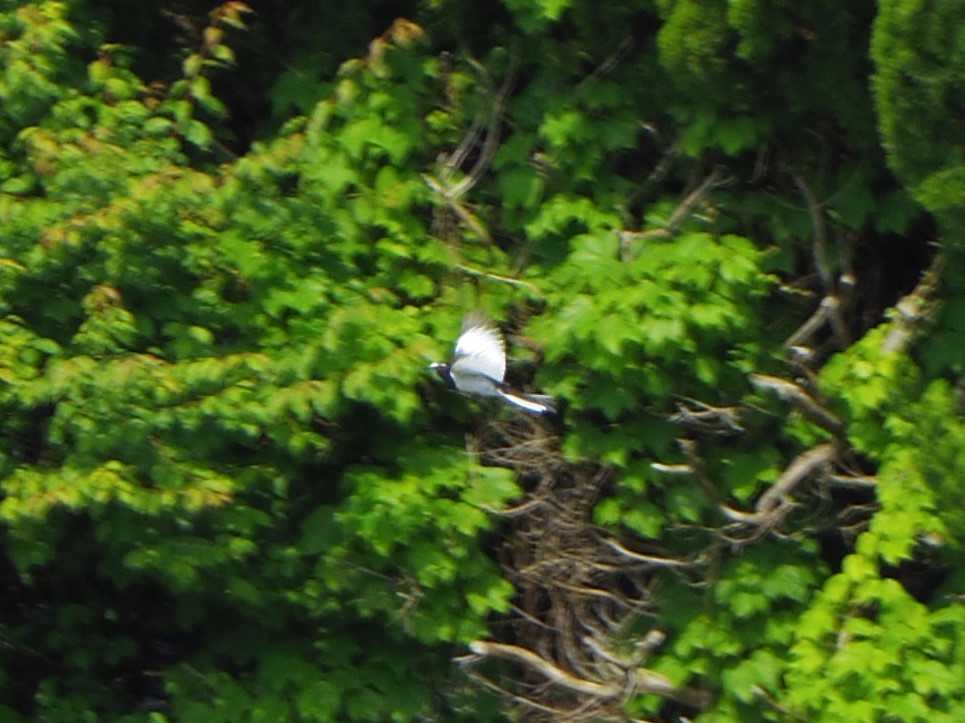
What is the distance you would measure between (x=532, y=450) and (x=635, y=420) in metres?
0.41

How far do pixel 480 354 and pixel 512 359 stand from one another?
0.30 metres

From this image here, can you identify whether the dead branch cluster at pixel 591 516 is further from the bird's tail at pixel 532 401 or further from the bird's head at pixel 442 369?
the bird's head at pixel 442 369

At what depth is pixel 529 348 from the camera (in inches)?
213

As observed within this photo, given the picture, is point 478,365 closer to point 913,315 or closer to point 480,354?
point 480,354

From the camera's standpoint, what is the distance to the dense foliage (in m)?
4.85

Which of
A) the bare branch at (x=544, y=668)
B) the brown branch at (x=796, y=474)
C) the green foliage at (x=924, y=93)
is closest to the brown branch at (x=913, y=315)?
the brown branch at (x=796, y=474)

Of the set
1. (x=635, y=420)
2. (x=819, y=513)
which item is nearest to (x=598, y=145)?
(x=635, y=420)

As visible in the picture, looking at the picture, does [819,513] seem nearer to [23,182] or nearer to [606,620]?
[606,620]

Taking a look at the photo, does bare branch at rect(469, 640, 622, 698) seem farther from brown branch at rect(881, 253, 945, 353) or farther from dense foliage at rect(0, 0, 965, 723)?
brown branch at rect(881, 253, 945, 353)

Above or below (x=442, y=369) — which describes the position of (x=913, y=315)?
above

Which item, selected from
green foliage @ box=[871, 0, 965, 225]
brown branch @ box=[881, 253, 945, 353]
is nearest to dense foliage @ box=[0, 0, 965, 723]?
brown branch @ box=[881, 253, 945, 353]

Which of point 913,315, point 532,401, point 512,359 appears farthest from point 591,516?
point 913,315

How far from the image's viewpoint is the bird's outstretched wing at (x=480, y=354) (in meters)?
5.12

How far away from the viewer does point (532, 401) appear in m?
5.34
